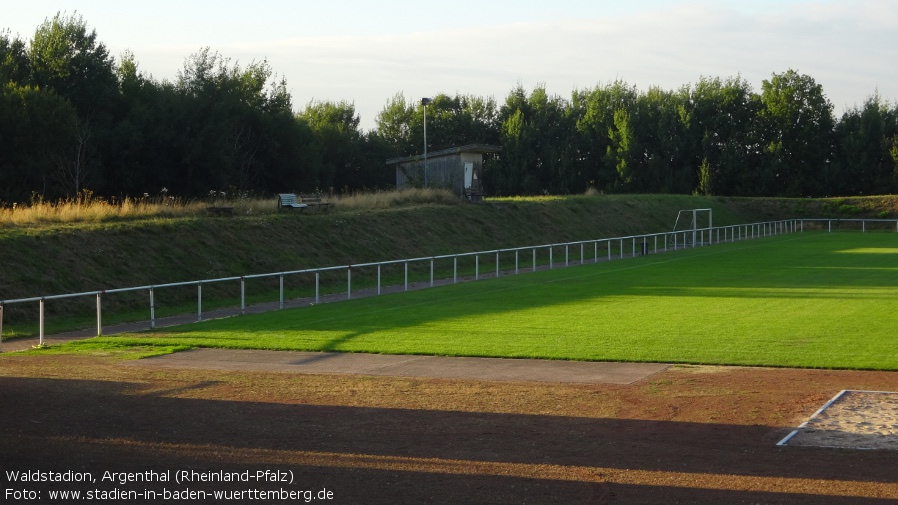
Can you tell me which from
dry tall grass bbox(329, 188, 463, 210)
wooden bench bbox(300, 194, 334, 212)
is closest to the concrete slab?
wooden bench bbox(300, 194, 334, 212)

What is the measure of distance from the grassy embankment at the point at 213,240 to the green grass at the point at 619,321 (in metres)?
4.25

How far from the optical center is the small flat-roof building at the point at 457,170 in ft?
151

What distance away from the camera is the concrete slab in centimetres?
1251

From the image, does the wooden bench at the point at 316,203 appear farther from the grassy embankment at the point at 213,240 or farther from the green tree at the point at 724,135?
the green tree at the point at 724,135

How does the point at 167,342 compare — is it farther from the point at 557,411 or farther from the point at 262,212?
the point at 262,212

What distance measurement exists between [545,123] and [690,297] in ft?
200

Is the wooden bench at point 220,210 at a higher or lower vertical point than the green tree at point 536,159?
lower

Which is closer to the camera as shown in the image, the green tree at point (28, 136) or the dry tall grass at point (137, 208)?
the dry tall grass at point (137, 208)

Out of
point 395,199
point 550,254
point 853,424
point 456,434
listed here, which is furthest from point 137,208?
point 853,424

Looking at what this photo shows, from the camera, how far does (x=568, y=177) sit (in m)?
80.4

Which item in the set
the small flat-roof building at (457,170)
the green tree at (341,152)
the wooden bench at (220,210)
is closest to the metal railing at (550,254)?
the wooden bench at (220,210)

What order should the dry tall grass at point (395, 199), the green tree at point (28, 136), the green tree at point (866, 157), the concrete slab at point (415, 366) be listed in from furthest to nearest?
the green tree at point (866, 157) < the dry tall grass at point (395, 199) < the green tree at point (28, 136) < the concrete slab at point (415, 366)

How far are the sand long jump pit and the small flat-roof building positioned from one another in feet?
116

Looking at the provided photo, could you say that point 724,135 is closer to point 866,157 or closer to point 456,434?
point 866,157
